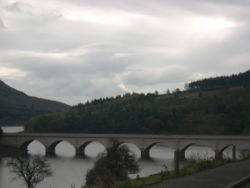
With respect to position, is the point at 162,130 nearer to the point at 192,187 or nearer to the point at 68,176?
the point at 68,176

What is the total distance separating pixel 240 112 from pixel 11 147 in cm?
6684

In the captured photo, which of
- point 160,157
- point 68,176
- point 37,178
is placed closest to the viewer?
point 37,178

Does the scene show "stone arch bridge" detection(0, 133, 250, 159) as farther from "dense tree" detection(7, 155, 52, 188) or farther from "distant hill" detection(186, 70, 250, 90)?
"distant hill" detection(186, 70, 250, 90)

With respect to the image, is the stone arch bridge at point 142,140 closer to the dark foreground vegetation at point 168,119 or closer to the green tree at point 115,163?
the green tree at point 115,163

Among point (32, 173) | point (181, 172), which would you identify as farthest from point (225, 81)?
point (181, 172)

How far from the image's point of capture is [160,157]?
71312 mm

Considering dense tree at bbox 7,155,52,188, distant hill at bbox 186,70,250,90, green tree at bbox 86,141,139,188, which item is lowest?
dense tree at bbox 7,155,52,188

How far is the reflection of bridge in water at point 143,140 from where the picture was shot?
69062mm

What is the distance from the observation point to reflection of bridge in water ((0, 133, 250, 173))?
6906cm

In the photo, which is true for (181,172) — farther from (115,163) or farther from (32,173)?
(32,173)

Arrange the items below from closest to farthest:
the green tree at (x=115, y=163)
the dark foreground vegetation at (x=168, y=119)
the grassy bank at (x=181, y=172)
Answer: the grassy bank at (x=181, y=172), the green tree at (x=115, y=163), the dark foreground vegetation at (x=168, y=119)

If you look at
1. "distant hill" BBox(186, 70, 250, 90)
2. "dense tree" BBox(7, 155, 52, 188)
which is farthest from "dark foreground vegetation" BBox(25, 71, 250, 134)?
"dense tree" BBox(7, 155, 52, 188)

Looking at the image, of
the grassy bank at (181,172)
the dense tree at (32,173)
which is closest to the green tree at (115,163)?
the dense tree at (32,173)

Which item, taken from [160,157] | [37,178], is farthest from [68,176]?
[160,157]
